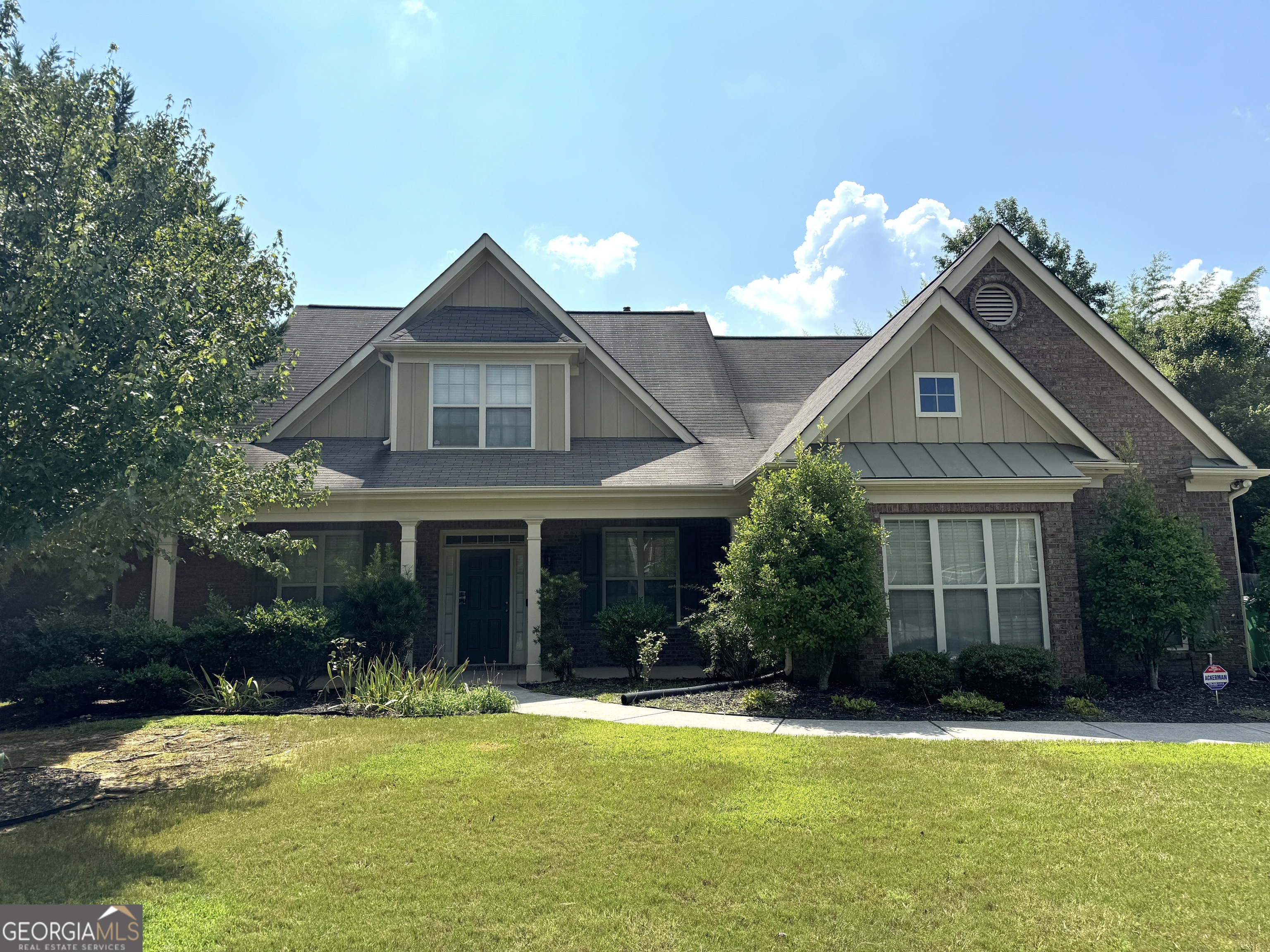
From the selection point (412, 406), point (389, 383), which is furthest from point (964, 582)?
point (389, 383)

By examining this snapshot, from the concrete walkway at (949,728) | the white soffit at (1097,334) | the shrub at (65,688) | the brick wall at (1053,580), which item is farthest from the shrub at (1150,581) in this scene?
the shrub at (65,688)

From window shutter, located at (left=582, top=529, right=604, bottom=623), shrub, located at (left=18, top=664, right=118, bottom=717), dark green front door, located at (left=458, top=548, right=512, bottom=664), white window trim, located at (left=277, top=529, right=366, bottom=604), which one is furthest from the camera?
dark green front door, located at (left=458, top=548, right=512, bottom=664)

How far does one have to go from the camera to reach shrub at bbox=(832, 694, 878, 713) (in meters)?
9.11

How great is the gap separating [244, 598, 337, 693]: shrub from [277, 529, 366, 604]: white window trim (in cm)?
220

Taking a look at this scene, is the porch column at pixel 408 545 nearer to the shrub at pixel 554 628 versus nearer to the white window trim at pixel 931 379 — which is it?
the shrub at pixel 554 628

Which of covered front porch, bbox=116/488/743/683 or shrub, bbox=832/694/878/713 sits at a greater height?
covered front porch, bbox=116/488/743/683

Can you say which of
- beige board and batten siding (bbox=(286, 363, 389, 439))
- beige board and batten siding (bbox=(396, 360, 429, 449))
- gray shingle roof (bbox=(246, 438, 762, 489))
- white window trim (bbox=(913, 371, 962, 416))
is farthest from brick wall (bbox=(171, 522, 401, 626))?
white window trim (bbox=(913, 371, 962, 416))

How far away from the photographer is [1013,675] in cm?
940

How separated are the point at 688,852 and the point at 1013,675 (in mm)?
6353

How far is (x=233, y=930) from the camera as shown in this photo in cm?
380

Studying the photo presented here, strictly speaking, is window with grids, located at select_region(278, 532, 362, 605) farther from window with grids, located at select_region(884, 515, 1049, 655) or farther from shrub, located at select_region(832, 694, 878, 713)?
window with grids, located at select_region(884, 515, 1049, 655)

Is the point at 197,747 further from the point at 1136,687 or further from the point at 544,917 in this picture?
the point at 1136,687

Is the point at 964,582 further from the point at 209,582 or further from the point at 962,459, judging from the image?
the point at 209,582

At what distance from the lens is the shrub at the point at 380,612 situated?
11250 millimetres
